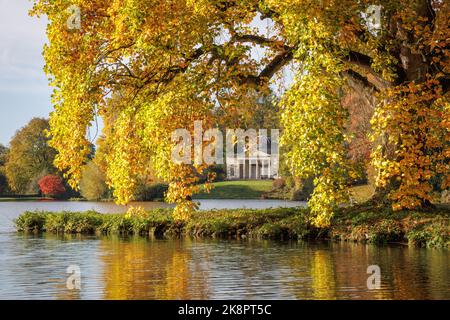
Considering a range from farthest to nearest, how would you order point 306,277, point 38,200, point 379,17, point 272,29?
point 38,200 < point 272,29 < point 379,17 < point 306,277

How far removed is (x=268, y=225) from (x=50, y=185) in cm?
4920

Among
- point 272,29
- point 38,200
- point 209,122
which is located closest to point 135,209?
point 209,122

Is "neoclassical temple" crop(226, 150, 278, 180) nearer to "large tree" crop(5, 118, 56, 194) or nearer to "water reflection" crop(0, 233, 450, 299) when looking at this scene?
"large tree" crop(5, 118, 56, 194)

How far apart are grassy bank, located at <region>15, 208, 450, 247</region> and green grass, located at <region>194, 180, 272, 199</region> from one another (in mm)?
45469

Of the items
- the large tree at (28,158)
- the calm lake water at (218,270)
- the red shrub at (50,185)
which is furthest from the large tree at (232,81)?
the large tree at (28,158)

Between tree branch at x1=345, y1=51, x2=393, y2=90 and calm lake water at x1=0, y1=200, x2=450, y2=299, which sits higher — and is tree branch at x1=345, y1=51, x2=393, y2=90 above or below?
above

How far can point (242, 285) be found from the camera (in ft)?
57.0

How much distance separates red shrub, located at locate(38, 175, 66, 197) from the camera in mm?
74875

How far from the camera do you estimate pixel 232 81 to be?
2736 cm

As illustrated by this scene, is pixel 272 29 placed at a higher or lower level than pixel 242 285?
higher

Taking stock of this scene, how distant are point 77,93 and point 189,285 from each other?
359 inches

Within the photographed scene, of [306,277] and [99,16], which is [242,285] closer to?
[306,277]

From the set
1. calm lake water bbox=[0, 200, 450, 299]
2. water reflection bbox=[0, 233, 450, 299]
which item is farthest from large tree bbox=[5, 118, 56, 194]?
water reflection bbox=[0, 233, 450, 299]

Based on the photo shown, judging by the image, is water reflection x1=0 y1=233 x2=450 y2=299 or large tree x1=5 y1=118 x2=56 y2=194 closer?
water reflection x1=0 y1=233 x2=450 y2=299
